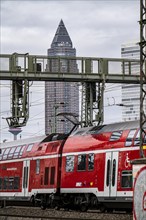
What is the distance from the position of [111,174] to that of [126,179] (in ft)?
4.35

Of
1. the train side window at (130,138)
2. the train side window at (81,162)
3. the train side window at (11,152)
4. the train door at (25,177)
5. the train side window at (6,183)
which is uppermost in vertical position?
the train side window at (130,138)

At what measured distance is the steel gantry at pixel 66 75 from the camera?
164 feet

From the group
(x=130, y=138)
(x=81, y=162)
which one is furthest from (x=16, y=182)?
(x=130, y=138)

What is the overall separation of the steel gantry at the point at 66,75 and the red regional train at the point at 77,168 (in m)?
4.99

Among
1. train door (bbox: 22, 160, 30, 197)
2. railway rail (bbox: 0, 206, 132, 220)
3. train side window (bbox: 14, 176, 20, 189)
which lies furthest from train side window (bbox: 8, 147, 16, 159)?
railway rail (bbox: 0, 206, 132, 220)

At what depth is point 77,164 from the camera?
35.7 metres

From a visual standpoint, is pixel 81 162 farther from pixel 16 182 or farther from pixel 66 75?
pixel 66 75

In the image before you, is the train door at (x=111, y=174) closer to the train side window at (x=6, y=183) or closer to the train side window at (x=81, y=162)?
the train side window at (x=81, y=162)

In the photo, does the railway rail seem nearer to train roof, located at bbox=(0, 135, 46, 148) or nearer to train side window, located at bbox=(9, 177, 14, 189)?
train side window, located at bbox=(9, 177, 14, 189)

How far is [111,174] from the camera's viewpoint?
1282 inches

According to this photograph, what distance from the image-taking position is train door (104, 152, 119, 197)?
3219 cm

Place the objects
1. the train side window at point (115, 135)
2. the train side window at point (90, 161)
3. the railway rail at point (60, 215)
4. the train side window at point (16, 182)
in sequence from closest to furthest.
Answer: the railway rail at point (60, 215) < the train side window at point (115, 135) < the train side window at point (90, 161) < the train side window at point (16, 182)

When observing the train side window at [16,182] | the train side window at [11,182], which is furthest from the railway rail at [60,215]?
the train side window at [11,182]

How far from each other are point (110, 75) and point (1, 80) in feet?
26.0
